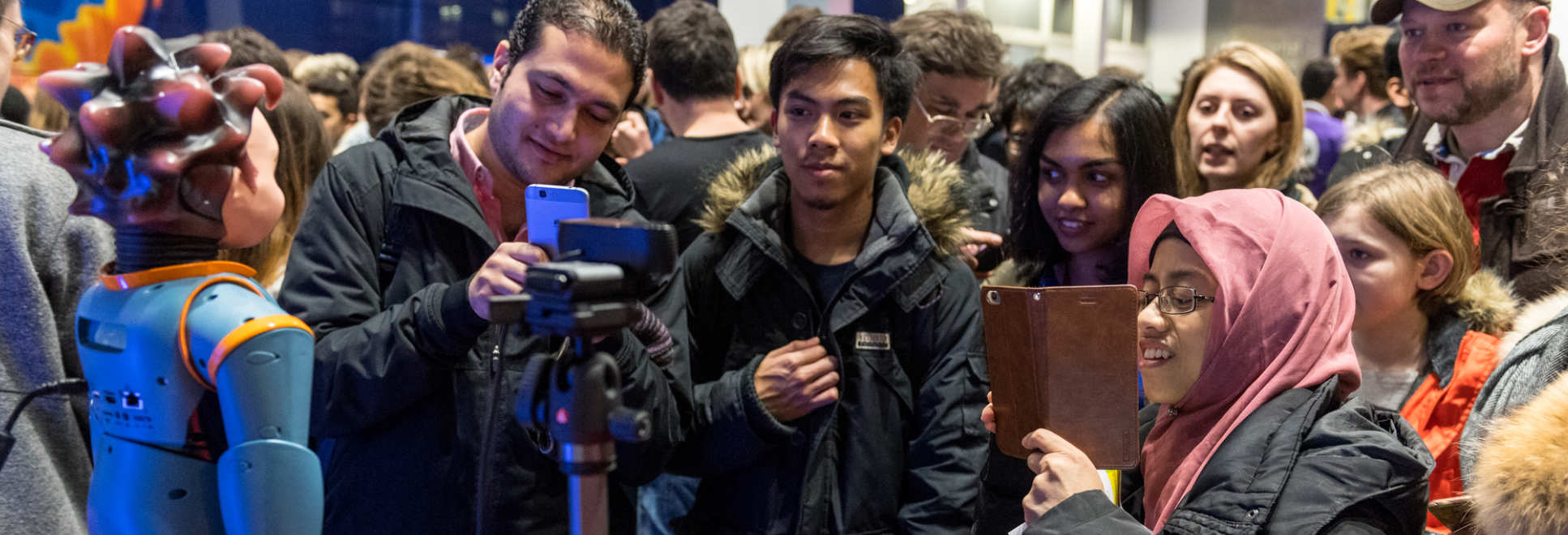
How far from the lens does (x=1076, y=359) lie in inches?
66.6

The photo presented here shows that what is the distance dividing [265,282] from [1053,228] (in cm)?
191

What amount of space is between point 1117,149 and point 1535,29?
54.2 inches

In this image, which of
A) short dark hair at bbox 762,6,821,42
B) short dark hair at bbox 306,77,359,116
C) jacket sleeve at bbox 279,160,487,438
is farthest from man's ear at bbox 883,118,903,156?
short dark hair at bbox 306,77,359,116

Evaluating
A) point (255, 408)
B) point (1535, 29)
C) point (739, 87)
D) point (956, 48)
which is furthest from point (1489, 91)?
point (255, 408)

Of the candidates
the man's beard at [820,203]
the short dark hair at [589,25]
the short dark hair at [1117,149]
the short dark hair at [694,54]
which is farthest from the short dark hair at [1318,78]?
the short dark hair at [589,25]

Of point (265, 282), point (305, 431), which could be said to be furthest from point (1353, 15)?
point (305, 431)

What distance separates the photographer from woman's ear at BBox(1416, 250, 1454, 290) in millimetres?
2559

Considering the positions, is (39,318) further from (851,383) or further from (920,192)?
(920,192)

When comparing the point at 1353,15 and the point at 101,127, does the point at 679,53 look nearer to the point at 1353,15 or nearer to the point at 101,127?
the point at 101,127

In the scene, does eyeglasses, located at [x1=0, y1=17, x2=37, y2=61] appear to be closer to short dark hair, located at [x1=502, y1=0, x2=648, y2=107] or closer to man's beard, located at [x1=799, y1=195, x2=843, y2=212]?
short dark hair, located at [x1=502, y1=0, x2=648, y2=107]

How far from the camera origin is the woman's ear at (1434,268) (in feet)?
8.39

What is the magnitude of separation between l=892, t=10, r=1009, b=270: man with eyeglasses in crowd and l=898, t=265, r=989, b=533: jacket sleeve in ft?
3.42

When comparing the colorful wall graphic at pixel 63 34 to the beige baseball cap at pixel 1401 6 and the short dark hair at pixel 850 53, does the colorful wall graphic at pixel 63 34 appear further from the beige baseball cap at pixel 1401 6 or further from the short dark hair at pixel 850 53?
the beige baseball cap at pixel 1401 6

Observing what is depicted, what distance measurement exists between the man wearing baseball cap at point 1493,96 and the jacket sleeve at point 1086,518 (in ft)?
6.02
